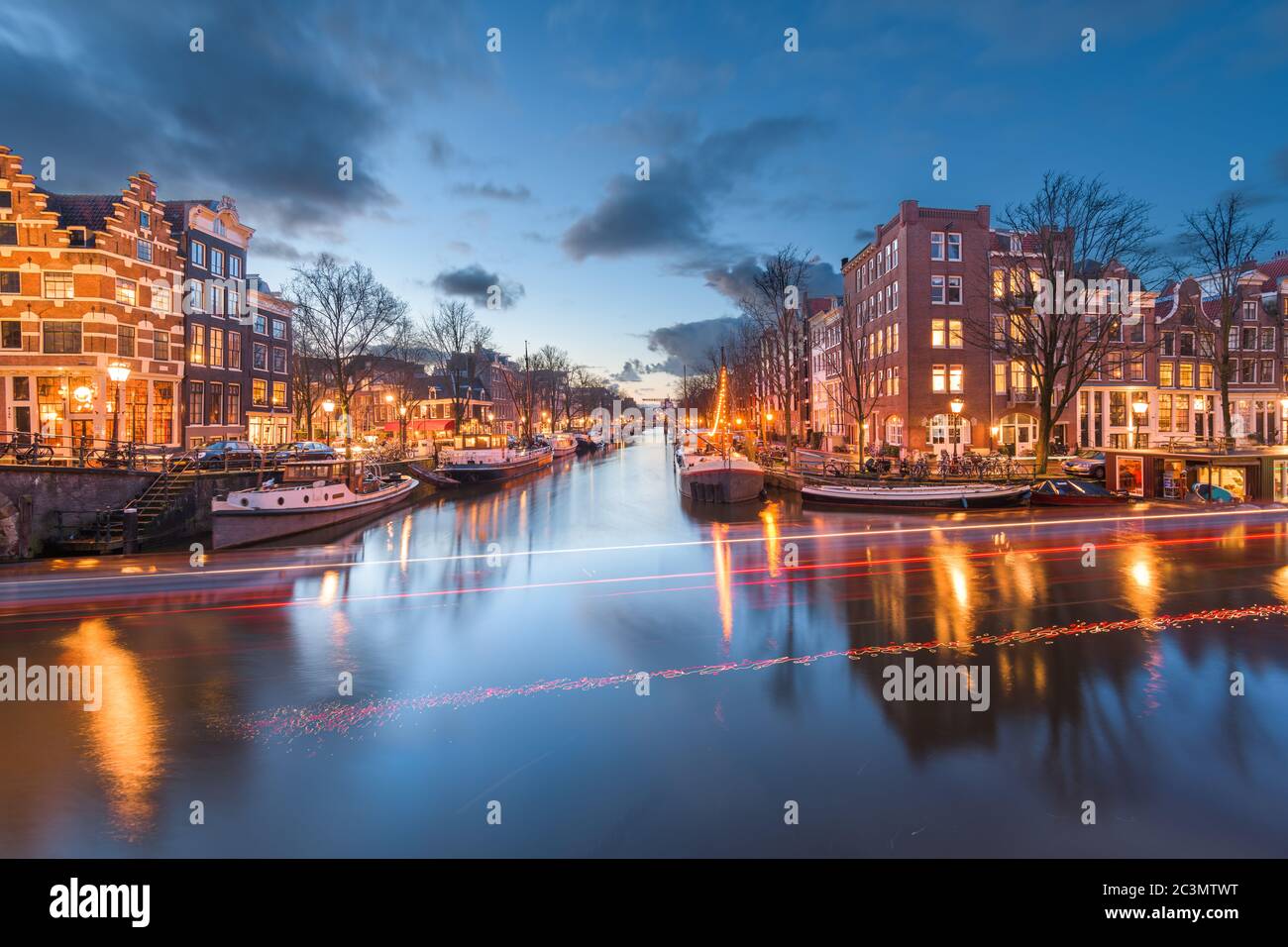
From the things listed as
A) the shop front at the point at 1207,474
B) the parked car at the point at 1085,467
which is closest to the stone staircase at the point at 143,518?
the shop front at the point at 1207,474

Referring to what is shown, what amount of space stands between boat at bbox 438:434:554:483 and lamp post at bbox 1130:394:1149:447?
50.5 m

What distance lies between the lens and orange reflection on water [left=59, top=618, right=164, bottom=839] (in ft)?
23.2

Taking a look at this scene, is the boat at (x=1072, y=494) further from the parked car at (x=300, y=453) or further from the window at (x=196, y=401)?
the window at (x=196, y=401)

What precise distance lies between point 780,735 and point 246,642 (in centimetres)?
964

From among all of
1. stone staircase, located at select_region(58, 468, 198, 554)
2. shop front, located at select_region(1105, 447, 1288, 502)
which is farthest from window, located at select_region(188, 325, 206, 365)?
shop front, located at select_region(1105, 447, 1288, 502)

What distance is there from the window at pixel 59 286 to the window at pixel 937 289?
188ft

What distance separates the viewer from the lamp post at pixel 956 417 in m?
53.1

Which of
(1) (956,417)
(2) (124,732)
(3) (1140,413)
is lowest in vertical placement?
(2) (124,732)

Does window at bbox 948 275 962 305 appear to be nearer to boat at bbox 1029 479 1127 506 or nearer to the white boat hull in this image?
boat at bbox 1029 479 1127 506

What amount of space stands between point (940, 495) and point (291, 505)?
29765mm

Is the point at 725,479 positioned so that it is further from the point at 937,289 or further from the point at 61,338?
the point at 61,338

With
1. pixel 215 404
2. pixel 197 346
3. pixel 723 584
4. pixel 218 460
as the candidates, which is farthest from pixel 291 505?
pixel 215 404

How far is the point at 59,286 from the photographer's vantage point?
132 feet
